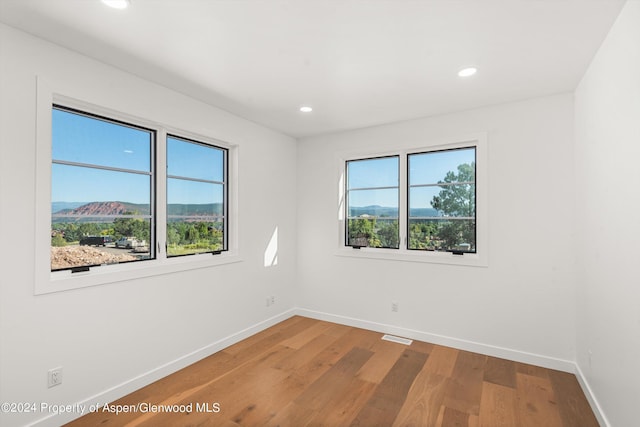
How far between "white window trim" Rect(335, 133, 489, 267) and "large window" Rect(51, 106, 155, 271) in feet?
7.87

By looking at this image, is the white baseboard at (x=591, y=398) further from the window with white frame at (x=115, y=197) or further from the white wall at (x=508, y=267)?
the window with white frame at (x=115, y=197)

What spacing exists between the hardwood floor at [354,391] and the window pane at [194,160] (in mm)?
1954

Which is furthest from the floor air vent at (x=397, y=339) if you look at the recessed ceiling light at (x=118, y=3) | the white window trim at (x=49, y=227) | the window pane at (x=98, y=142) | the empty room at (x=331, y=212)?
the recessed ceiling light at (x=118, y=3)

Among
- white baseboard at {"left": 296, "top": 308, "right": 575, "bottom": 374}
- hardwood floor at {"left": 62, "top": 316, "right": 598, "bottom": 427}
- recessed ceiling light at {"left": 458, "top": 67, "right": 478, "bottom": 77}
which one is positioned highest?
recessed ceiling light at {"left": 458, "top": 67, "right": 478, "bottom": 77}

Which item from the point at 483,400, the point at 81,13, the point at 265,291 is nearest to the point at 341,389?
the point at 483,400

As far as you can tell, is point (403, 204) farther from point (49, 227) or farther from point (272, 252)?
point (49, 227)

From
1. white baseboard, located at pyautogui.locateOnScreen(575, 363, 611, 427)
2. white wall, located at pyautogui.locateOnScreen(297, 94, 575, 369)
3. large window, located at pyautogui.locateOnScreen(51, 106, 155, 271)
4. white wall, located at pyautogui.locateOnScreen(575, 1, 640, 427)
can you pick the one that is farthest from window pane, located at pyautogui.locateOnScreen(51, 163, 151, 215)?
white baseboard, located at pyautogui.locateOnScreen(575, 363, 611, 427)

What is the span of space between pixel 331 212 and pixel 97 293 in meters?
2.86

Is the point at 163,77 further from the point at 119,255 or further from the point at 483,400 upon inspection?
the point at 483,400

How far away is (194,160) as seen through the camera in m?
3.42

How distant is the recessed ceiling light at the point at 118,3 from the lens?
5.78 feet

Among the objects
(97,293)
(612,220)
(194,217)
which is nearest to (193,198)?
(194,217)

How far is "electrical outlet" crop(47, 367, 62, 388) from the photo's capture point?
216cm

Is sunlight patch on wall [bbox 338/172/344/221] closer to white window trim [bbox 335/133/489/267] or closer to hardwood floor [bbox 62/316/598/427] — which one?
white window trim [bbox 335/133/489/267]
